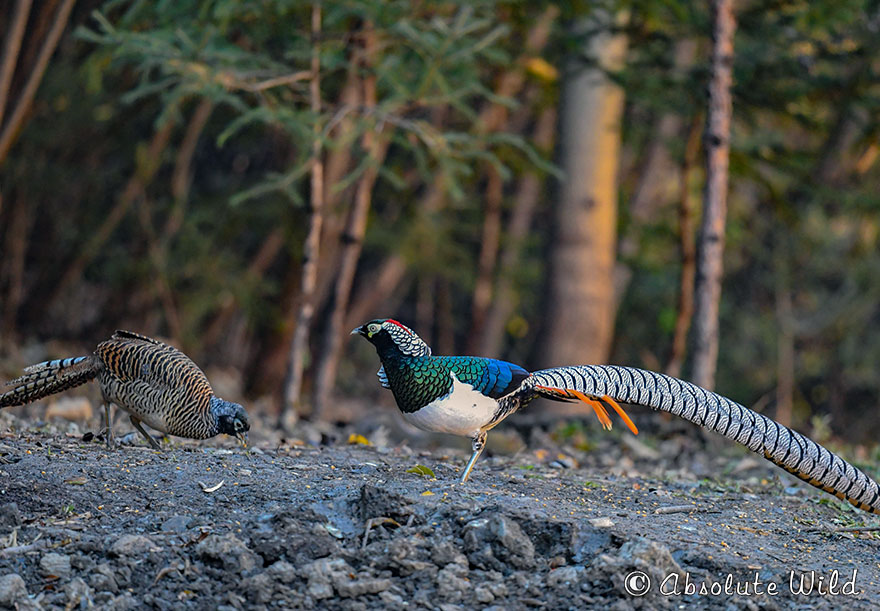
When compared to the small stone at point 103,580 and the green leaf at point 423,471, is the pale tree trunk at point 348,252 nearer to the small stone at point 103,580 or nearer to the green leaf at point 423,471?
the green leaf at point 423,471

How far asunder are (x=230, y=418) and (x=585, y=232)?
5.94 metres

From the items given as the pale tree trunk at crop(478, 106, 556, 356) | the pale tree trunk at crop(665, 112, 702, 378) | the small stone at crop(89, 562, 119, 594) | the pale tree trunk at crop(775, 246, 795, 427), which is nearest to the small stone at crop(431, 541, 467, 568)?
the small stone at crop(89, 562, 119, 594)

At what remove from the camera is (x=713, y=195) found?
852 centimetres

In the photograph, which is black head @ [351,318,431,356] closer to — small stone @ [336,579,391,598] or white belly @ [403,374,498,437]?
white belly @ [403,374,498,437]

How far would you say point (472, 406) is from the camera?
4.84 meters

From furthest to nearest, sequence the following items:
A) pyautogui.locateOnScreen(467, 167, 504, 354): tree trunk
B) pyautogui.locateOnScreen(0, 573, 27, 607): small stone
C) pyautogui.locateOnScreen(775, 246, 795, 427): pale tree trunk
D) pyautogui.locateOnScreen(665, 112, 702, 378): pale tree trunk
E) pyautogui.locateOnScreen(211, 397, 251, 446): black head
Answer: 1. pyautogui.locateOnScreen(775, 246, 795, 427): pale tree trunk
2. pyautogui.locateOnScreen(467, 167, 504, 354): tree trunk
3. pyautogui.locateOnScreen(665, 112, 702, 378): pale tree trunk
4. pyautogui.locateOnScreen(211, 397, 251, 446): black head
5. pyautogui.locateOnScreen(0, 573, 27, 607): small stone

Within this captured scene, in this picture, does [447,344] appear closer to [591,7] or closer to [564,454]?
[591,7]

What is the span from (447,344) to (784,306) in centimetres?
530

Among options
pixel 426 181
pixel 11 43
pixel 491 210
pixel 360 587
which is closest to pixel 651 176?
pixel 491 210

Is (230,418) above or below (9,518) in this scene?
above

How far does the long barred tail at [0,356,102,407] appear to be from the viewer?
5.72 metres

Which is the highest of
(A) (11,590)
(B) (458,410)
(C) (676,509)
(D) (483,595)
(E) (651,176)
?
(E) (651,176)

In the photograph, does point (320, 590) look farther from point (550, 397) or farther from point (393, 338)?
point (550, 397)

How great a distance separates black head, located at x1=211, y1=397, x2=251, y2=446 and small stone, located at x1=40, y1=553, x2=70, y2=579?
5.02 feet
